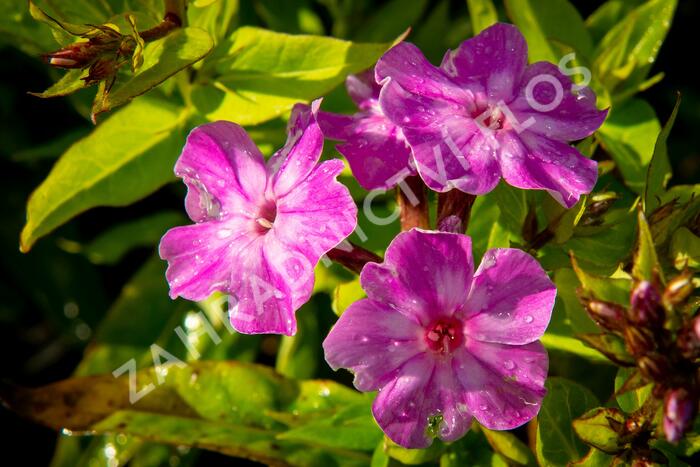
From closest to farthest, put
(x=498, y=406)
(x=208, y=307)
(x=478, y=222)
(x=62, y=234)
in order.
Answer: (x=498, y=406) < (x=478, y=222) < (x=208, y=307) < (x=62, y=234)

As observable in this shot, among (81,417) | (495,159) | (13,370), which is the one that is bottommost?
(13,370)

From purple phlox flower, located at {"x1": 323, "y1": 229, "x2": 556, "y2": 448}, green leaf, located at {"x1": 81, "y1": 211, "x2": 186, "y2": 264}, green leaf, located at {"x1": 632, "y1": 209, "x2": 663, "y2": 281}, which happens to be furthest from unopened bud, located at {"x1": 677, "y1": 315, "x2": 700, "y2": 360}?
green leaf, located at {"x1": 81, "y1": 211, "x2": 186, "y2": 264}

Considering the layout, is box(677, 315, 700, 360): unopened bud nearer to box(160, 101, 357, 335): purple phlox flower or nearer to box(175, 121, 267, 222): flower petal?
box(160, 101, 357, 335): purple phlox flower

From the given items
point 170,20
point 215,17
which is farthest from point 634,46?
point 170,20

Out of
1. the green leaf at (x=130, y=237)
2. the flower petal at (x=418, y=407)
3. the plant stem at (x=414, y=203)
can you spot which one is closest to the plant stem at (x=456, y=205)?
the plant stem at (x=414, y=203)

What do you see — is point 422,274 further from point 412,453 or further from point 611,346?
point 412,453

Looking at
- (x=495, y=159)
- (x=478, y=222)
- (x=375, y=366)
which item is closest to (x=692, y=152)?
(x=478, y=222)

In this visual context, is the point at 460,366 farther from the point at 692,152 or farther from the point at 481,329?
the point at 692,152

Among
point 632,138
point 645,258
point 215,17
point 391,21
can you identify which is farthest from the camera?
point 391,21

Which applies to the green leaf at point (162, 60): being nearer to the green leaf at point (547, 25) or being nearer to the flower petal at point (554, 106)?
the flower petal at point (554, 106)
